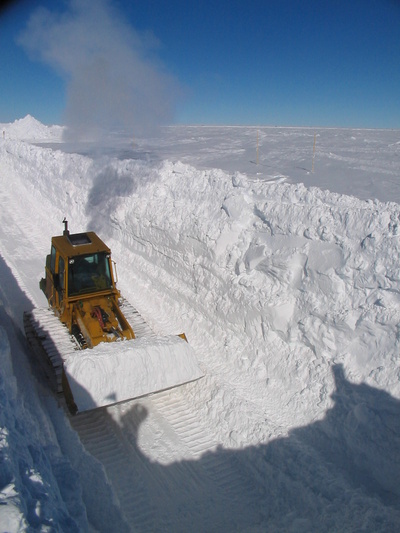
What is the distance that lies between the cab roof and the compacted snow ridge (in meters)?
1.75

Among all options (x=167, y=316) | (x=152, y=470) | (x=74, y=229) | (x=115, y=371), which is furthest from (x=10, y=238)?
(x=152, y=470)

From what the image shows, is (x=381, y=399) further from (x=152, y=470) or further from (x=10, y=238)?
(x=10, y=238)

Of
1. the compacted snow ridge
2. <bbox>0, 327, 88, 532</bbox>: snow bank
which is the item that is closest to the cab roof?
the compacted snow ridge

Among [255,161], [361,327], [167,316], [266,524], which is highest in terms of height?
[255,161]

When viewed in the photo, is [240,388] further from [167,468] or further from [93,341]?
[93,341]

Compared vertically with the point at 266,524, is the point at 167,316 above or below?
above

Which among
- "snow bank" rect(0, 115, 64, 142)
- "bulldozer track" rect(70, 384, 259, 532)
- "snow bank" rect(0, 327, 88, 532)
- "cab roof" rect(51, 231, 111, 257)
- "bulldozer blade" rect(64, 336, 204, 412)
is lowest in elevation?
"bulldozer track" rect(70, 384, 259, 532)

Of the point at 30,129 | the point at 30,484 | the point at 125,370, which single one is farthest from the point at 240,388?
the point at 30,129

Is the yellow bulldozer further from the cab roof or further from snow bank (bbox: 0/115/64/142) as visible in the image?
snow bank (bbox: 0/115/64/142)

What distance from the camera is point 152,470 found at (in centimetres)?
574

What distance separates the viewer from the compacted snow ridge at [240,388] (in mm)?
4840

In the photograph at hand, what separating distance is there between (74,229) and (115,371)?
9856mm

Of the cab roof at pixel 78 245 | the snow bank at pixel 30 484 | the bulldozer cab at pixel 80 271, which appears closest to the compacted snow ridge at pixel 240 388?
the snow bank at pixel 30 484

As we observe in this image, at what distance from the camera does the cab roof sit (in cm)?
751
